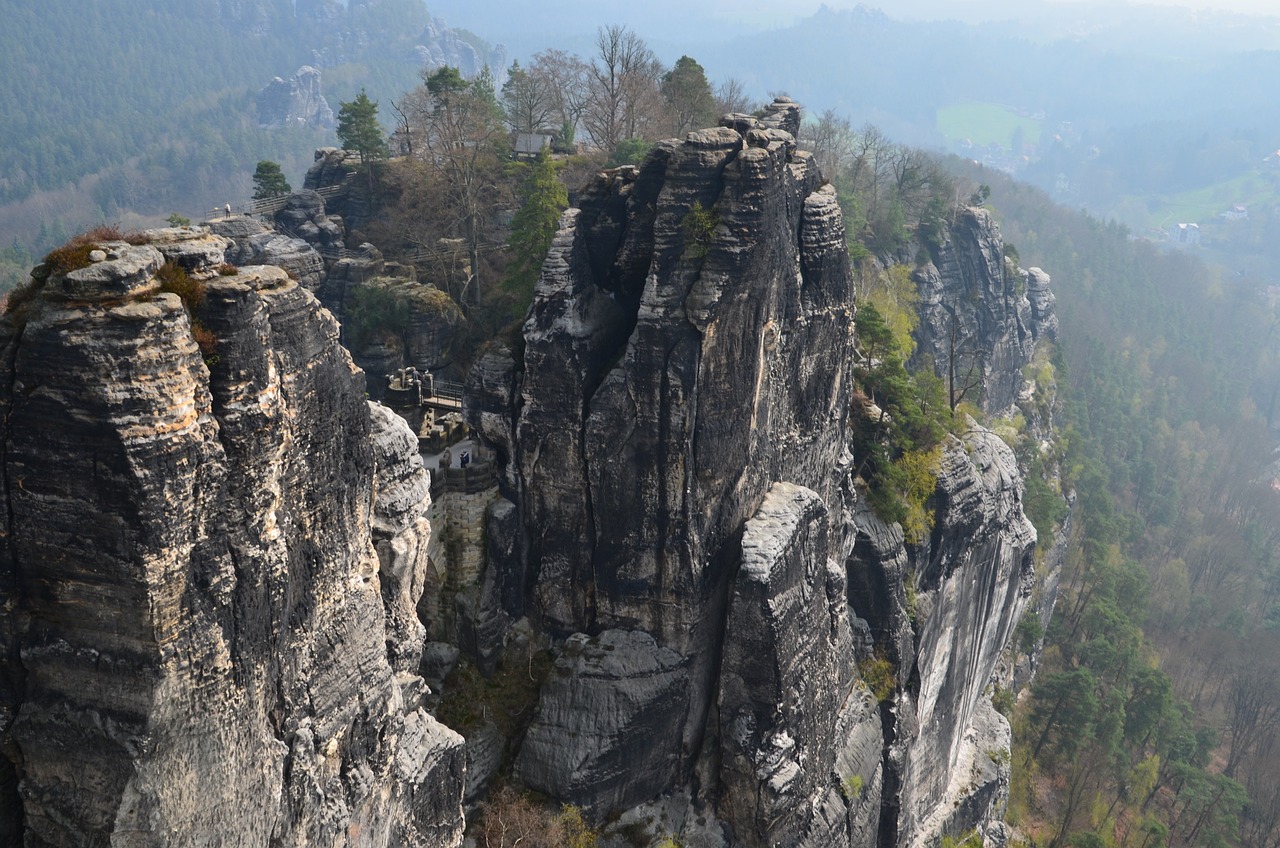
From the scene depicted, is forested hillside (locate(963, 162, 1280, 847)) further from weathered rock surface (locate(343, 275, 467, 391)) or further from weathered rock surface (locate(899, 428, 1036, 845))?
weathered rock surface (locate(343, 275, 467, 391))

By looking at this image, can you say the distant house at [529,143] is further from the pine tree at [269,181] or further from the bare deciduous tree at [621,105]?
the pine tree at [269,181]

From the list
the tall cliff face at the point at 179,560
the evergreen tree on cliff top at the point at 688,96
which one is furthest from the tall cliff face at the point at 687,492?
the evergreen tree on cliff top at the point at 688,96

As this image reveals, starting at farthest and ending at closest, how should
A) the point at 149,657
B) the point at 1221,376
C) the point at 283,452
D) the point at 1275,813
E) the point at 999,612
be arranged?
the point at 1221,376 < the point at 1275,813 < the point at 999,612 < the point at 283,452 < the point at 149,657

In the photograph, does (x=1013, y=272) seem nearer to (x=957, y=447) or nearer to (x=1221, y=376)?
(x=957, y=447)

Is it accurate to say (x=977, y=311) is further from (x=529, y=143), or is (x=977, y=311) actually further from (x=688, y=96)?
(x=529, y=143)

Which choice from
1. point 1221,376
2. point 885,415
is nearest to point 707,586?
point 885,415
